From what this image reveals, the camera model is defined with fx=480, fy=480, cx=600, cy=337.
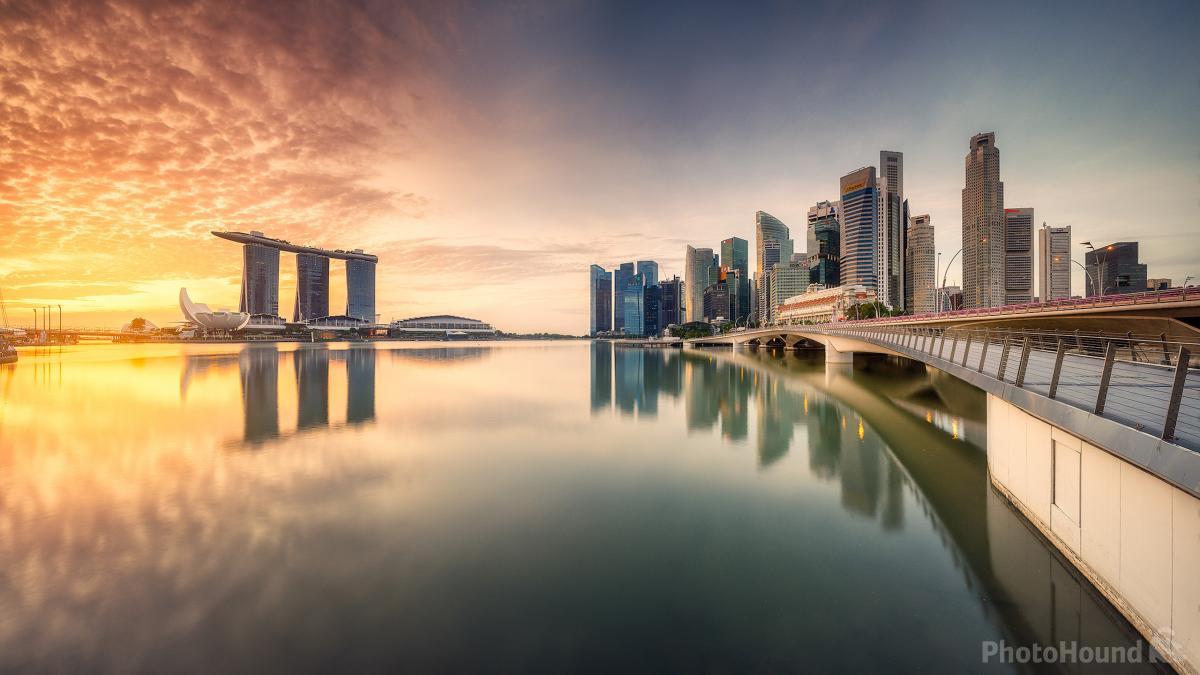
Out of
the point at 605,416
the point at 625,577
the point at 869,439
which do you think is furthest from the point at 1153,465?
the point at 605,416

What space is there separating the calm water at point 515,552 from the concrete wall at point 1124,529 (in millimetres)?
519

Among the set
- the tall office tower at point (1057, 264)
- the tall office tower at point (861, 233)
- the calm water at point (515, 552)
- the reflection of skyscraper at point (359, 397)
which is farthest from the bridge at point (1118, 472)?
the tall office tower at point (861, 233)

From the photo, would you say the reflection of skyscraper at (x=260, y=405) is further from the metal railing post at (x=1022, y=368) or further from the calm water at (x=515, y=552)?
the metal railing post at (x=1022, y=368)

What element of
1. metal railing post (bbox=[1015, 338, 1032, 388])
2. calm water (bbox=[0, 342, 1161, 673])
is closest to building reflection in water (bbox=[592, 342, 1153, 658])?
calm water (bbox=[0, 342, 1161, 673])

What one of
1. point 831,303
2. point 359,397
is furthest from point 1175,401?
point 831,303

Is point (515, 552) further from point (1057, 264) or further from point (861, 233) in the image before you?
point (861, 233)

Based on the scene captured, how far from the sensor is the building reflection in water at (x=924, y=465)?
23.3ft

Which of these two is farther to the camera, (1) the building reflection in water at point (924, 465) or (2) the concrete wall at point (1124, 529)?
(1) the building reflection in water at point (924, 465)

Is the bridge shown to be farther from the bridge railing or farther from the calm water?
the calm water

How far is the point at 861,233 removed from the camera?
633 feet

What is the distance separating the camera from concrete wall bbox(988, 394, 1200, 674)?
514 centimetres

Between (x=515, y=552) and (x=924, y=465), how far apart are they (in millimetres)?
13308

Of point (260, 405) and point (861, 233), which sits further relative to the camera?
point (861, 233)

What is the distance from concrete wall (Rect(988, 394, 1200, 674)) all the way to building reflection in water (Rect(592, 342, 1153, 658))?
0.40m
